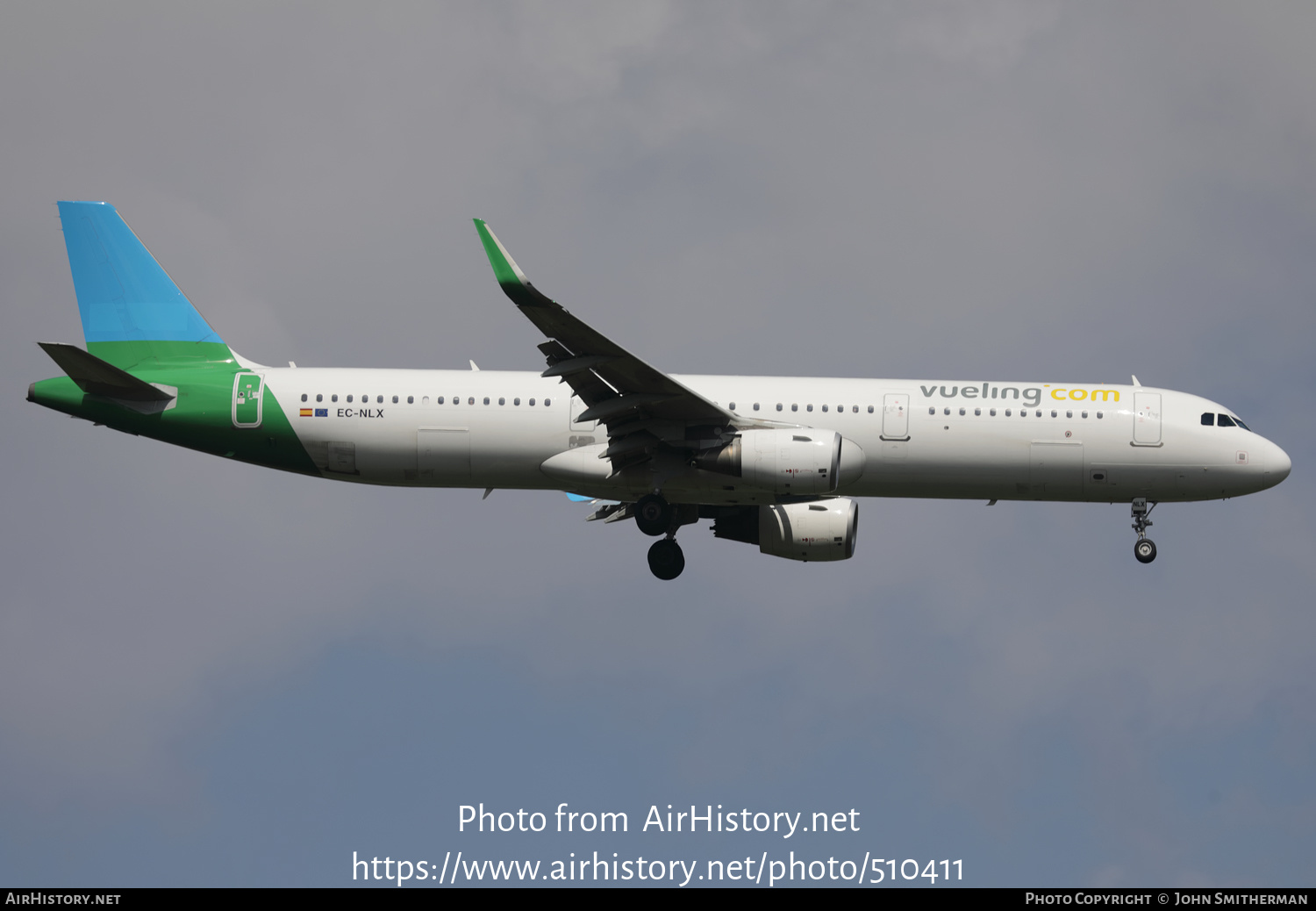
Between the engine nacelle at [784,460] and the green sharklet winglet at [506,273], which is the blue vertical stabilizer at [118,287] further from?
the engine nacelle at [784,460]

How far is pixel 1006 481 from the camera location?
31328mm

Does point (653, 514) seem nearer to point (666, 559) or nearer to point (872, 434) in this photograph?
point (666, 559)

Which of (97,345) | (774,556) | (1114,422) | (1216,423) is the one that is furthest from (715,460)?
(97,345)

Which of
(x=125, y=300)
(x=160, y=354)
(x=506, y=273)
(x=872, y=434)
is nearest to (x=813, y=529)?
(x=872, y=434)

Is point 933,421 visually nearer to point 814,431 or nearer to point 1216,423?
point 814,431

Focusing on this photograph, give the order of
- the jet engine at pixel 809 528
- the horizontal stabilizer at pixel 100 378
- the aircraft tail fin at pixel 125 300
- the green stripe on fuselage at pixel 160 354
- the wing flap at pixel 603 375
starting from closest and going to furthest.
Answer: the wing flap at pixel 603 375
the horizontal stabilizer at pixel 100 378
the jet engine at pixel 809 528
the green stripe on fuselage at pixel 160 354
the aircraft tail fin at pixel 125 300

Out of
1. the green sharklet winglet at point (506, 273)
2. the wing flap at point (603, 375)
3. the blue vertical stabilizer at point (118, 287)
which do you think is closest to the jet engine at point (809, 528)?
the wing flap at point (603, 375)

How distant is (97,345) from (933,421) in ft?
63.0

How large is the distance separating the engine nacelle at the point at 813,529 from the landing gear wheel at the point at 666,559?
203 cm

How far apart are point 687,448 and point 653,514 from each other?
73.9 inches

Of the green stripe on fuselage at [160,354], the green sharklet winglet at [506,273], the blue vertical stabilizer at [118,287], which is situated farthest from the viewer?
the blue vertical stabilizer at [118,287]

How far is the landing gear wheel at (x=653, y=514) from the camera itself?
30.9 m

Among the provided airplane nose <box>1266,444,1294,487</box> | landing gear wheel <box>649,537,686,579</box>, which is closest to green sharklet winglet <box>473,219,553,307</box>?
landing gear wheel <box>649,537,686,579</box>

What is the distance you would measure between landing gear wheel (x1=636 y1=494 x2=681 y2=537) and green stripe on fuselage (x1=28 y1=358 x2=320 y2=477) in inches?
287
